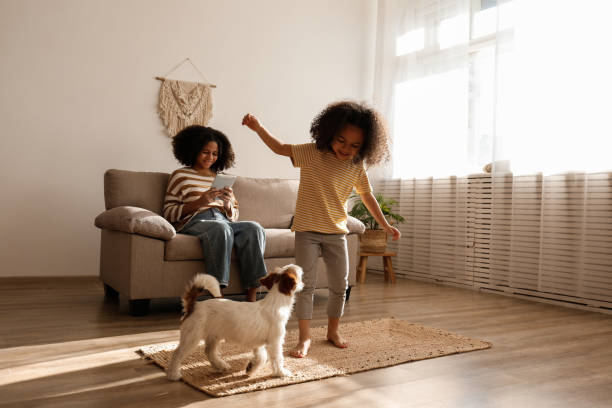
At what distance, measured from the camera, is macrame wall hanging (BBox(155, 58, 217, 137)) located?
387cm

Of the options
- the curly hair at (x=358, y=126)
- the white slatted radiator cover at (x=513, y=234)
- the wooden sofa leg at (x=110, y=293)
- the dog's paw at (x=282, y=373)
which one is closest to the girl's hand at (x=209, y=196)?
the wooden sofa leg at (x=110, y=293)

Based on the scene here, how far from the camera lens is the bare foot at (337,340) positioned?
2.07m

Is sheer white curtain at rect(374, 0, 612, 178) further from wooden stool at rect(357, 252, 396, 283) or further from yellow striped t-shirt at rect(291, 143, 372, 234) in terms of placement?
yellow striped t-shirt at rect(291, 143, 372, 234)

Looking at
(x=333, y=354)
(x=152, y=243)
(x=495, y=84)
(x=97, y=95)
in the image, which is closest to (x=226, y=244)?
(x=152, y=243)

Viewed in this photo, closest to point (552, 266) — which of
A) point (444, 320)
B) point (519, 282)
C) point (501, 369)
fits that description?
point (519, 282)

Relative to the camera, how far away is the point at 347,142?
1.94 metres

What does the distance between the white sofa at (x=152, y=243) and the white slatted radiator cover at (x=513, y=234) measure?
1155 mm

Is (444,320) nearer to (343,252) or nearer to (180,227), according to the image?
(343,252)

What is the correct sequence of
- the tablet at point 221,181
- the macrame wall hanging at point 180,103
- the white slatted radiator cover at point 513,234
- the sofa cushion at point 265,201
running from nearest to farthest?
the tablet at point 221,181 < the white slatted radiator cover at point 513,234 < the sofa cushion at point 265,201 < the macrame wall hanging at point 180,103

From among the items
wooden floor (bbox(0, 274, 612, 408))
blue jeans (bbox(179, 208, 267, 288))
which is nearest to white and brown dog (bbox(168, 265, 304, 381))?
wooden floor (bbox(0, 274, 612, 408))

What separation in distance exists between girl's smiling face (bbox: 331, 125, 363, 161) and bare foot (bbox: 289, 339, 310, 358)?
30.2 inches

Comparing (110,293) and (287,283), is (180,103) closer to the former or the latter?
(110,293)

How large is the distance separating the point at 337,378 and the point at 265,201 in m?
1.90

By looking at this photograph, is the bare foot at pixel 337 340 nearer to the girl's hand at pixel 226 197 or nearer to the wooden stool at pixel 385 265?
the girl's hand at pixel 226 197
